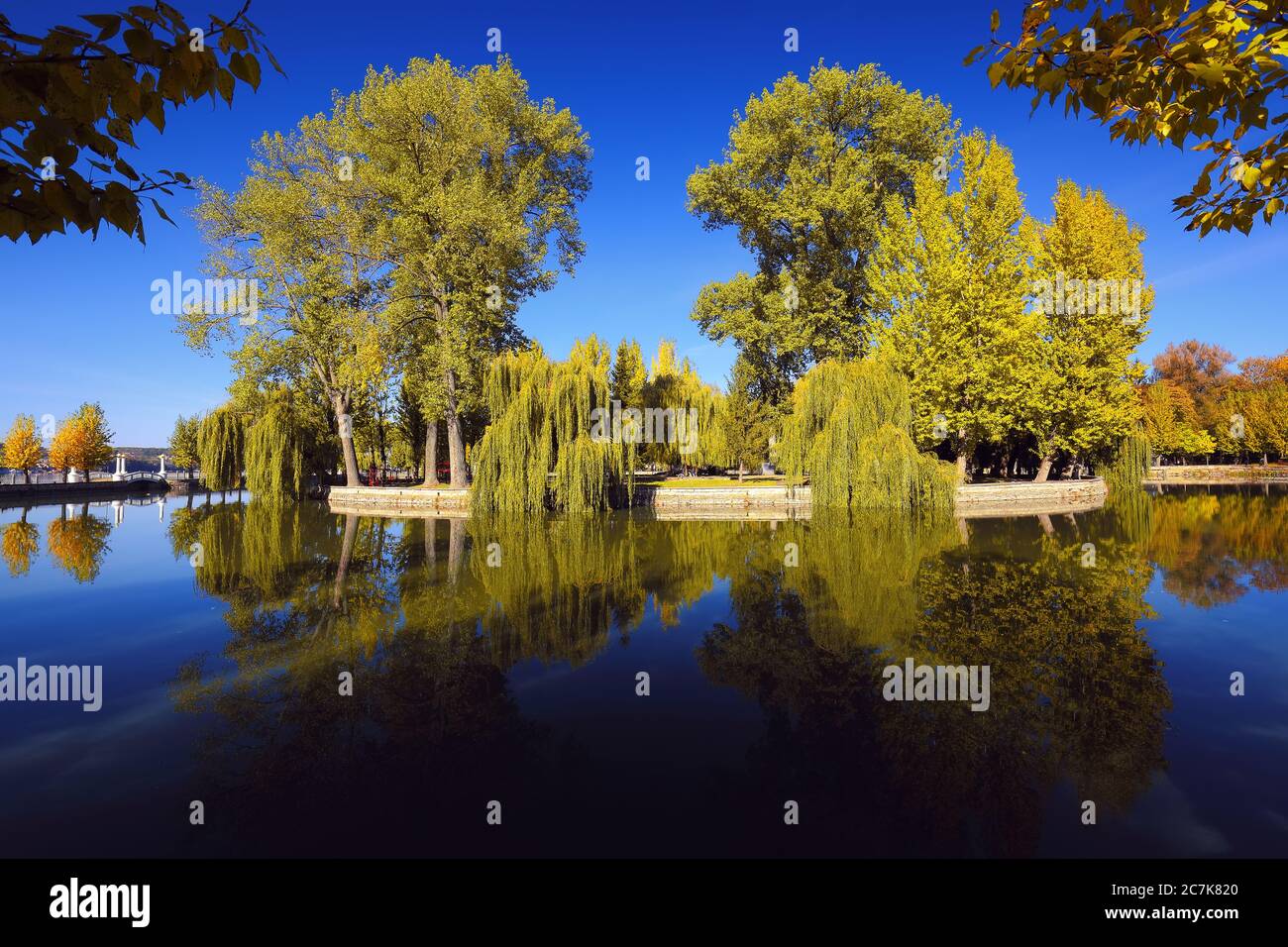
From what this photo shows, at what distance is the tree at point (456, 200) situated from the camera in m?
22.6

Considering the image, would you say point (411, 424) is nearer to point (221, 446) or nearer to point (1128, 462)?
point (221, 446)

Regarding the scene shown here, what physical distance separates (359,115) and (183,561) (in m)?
20.6

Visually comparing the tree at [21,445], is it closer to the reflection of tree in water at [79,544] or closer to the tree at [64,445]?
the tree at [64,445]

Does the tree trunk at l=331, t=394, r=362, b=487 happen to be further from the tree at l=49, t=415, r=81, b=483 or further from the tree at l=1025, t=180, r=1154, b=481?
the tree at l=1025, t=180, r=1154, b=481

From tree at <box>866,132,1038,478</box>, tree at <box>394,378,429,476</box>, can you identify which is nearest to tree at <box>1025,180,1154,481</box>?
tree at <box>866,132,1038,478</box>

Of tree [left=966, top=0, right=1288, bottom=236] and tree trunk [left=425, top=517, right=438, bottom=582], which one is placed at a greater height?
tree [left=966, top=0, right=1288, bottom=236]

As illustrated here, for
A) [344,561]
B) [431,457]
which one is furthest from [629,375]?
[344,561]

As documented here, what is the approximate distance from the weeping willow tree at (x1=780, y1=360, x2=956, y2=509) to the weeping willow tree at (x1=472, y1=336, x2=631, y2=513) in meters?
7.13

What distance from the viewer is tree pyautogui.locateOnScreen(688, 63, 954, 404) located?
25625 mm

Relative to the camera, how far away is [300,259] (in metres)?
24.9

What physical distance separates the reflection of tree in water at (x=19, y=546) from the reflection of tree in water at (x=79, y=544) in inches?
13.2

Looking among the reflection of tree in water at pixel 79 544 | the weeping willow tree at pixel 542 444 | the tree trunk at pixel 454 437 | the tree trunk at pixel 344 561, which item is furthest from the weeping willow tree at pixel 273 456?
the weeping willow tree at pixel 542 444

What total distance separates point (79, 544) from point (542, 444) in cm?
1285
